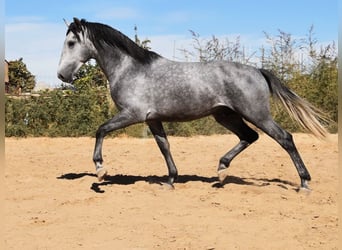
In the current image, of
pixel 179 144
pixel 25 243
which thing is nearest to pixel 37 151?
pixel 179 144

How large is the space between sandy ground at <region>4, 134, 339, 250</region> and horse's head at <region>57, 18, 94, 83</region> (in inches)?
61.1

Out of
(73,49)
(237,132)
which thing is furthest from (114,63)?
(237,132)

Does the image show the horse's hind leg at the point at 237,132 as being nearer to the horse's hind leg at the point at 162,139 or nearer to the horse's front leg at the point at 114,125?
the horse's hind leg at the point at 162,139

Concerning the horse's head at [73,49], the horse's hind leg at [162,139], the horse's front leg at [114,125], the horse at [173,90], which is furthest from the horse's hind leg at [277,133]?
the horse's head at [73,49]

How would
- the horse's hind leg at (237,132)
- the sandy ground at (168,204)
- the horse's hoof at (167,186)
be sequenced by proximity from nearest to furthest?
the sandy ground at (168,204) → the horse's hoof at (167,186) → the horse's hind leg at (237,132)

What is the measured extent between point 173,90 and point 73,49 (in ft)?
5.06

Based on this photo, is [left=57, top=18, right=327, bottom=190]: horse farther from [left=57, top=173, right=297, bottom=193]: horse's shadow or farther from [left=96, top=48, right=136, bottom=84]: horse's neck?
[left=57, top=173, right=297, bottom=193]: horse's shadow

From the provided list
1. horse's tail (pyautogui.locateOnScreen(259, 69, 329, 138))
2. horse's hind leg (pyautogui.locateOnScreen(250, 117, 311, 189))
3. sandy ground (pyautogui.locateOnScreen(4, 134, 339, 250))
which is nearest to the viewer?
sandy ground (pyautogui.locateOnScreen(4, 134, 339, 250))

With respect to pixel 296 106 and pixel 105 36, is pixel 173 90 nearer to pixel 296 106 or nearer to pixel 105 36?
pixel 105 36

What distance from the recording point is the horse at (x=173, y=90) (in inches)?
248

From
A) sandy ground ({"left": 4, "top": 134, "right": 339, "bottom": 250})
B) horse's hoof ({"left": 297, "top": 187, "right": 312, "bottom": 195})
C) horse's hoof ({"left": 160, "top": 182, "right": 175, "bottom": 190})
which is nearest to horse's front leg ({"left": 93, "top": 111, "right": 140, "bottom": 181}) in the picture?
sandy ground ({"left": 4, "top": 134, "right": 339, "bottom": 250})

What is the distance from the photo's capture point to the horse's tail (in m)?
6.51

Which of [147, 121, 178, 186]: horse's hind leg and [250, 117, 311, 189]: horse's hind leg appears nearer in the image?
[250, 117, 311, 189]: horse's hind leg

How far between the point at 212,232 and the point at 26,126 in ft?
33.4
